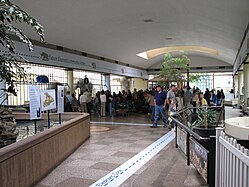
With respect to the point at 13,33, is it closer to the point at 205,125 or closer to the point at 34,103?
the point at 34,103

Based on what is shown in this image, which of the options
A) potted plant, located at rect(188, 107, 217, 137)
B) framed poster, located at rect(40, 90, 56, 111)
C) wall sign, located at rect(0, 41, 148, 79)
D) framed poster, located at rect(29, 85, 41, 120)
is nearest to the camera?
framed poster, located at rect(29, 85, 41, 120)

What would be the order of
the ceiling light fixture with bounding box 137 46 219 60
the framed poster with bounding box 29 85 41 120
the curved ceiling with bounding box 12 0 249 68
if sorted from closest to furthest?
the framed poster with bounding box 29 85 41 120 < the curved ceiling with bounding box 12 0 249 68 < the ceiling light fixture with bounding box 137 46 219 60

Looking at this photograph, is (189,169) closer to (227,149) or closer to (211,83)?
(227,149)

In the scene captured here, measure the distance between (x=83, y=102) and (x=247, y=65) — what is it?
307 inches

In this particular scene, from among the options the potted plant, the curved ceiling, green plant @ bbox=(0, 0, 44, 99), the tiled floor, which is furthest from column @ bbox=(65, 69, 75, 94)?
green plant @ bbox=(0, 0, 44, 99)

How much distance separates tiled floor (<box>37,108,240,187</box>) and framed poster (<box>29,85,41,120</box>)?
100 centimetres

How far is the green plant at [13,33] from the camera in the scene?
297cm

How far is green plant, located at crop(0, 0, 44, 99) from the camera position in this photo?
2.97m

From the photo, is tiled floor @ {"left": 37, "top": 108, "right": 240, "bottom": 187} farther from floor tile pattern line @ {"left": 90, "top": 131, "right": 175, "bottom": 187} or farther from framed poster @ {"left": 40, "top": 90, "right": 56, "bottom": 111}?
framed poster @ {"left": 40, "top": 90, "right": 56, "bottom": 111}

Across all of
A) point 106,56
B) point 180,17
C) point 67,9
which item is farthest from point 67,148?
point 106,56

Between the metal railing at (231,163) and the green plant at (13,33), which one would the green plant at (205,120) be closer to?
the metal railing at (231,163)

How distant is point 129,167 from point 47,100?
6.86 feet

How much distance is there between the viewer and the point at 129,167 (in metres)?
5.10

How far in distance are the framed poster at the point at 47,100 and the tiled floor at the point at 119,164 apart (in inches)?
43.1
